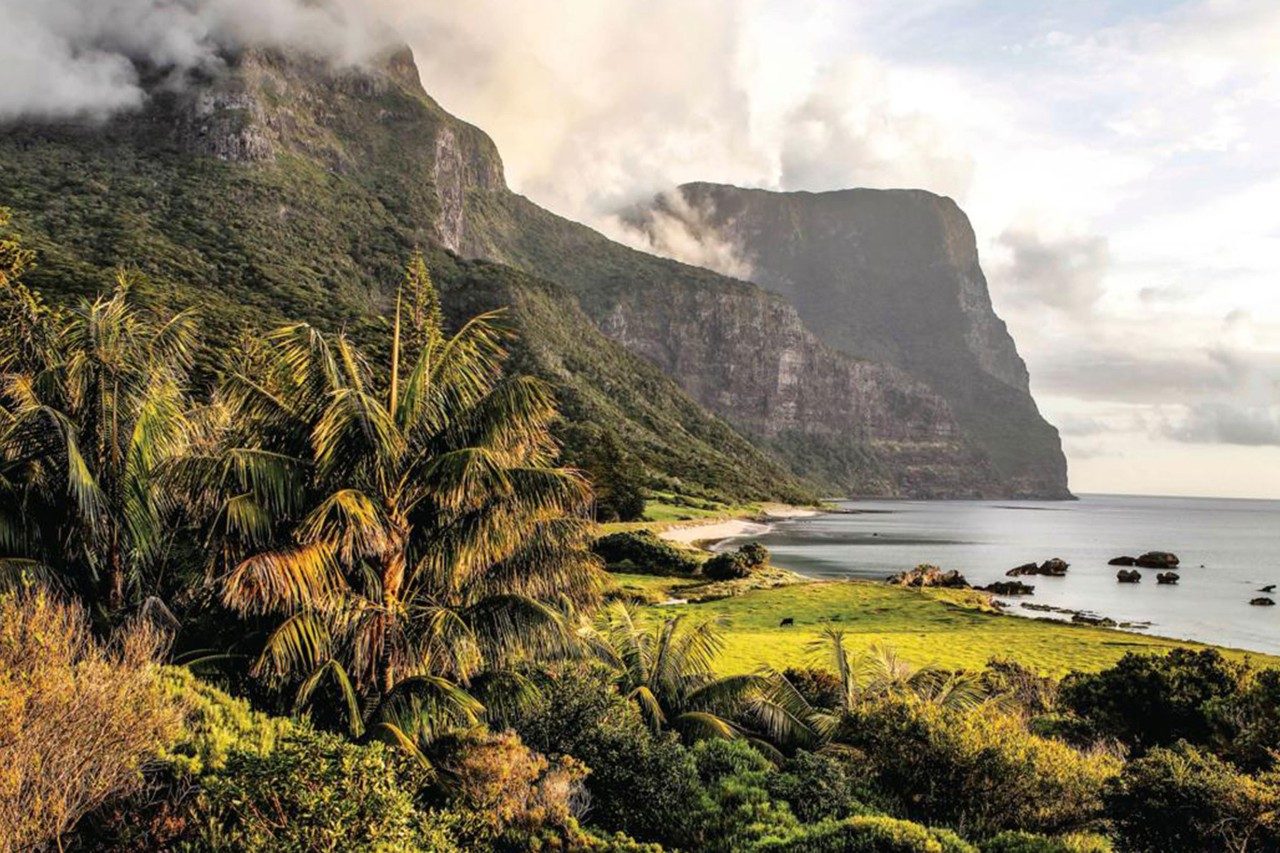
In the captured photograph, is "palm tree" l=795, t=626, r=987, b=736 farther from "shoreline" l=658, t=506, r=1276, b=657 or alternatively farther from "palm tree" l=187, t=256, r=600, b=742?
"shoreline" l=658, t=506, r=1276, b=657

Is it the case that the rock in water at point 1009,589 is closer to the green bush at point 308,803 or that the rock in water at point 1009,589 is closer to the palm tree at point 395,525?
the palm tree at point 395,525

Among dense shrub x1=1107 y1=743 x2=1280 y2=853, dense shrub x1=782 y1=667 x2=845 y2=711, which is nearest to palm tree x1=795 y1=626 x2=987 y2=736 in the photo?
dense shrub x1=782 y1=667 x2=845 y2=711

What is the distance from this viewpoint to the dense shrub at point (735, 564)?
47250mm

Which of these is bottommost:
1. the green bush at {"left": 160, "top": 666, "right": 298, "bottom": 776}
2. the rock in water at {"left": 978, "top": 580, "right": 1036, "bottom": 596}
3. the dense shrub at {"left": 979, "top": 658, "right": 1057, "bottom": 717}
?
the rock in water at {"left": 978, "top": 580, "right": 1036, "bottom": 596}

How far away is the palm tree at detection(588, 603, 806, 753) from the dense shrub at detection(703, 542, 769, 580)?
32881 mm

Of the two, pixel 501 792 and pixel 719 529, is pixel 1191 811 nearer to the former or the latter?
pixel 501 792

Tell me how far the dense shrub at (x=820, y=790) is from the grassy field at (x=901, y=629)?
10.1m

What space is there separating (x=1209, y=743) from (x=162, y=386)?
20.4 metres

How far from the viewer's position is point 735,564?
47.7 m

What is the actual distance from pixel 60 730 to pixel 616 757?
6.24 m

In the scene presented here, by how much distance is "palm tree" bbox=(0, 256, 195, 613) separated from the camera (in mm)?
→ 10258

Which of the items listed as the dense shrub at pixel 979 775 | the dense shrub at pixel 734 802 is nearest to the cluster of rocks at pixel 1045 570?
the dense shrub at pixel 979 775

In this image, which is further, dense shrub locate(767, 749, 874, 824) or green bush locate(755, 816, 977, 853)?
dense shrub locate(767, 749, 874, 824)

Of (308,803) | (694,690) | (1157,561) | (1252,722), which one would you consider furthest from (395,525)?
(1157,561)
